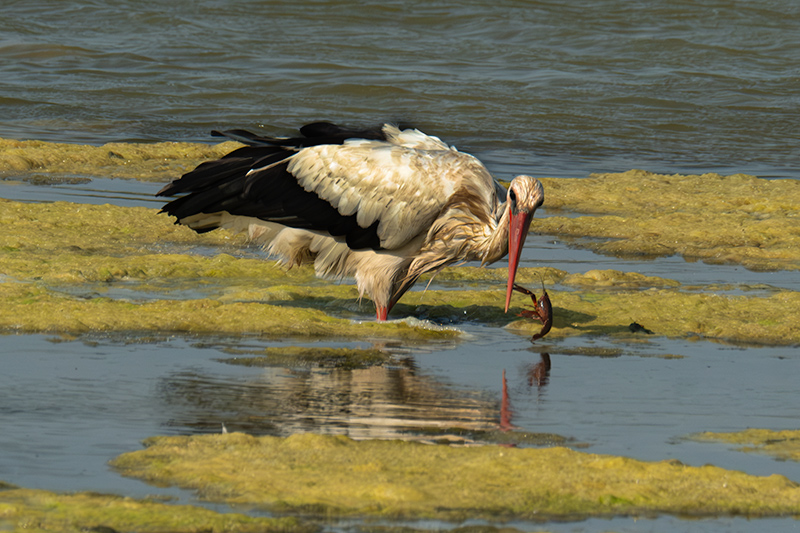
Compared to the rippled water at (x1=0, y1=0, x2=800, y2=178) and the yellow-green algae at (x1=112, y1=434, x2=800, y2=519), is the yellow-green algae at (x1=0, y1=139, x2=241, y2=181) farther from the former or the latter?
the yellow-green algae at (x1=112, y1=434, x2=800, y2=519)

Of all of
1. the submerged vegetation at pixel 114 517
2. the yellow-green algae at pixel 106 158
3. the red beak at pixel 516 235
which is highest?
the red beak at pixel 516 235

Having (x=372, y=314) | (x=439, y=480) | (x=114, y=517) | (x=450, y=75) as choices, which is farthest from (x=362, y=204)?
(x=450, y=75)

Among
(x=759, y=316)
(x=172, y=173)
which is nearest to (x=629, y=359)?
(x=759, y=316)

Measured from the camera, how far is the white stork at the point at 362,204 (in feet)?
21.8

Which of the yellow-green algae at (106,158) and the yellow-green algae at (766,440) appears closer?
the yellow-green algae at (766,440)

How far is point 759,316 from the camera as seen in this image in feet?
21.9

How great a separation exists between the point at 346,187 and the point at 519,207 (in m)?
1.13

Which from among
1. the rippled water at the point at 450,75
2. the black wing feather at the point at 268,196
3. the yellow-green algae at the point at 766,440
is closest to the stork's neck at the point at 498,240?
the black wing feather at the point at 268,196

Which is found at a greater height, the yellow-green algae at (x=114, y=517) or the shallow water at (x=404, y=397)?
the yellow-green algae at (x=114, y=517)

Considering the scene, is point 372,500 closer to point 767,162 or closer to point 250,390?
point 250,390

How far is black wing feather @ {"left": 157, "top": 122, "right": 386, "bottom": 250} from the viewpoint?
683 cm

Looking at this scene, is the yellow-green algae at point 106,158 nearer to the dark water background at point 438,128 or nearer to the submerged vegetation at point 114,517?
the dark water background at point 438,128

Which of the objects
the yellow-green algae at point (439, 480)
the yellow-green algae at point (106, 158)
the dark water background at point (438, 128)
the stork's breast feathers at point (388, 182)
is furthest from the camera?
the yellow-green algae at point (106, 158)

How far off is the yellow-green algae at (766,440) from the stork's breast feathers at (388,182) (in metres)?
2.66
